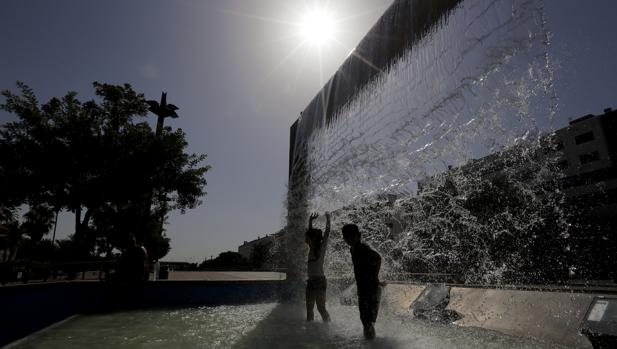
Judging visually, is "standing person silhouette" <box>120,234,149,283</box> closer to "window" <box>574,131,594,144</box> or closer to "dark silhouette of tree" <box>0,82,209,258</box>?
"dark silhouette of tree" <box>0,82,209,258</box>

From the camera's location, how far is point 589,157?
3684 cm

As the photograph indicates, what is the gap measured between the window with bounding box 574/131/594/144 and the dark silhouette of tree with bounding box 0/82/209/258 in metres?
41.9

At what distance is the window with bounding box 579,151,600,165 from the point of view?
36125 millimetres

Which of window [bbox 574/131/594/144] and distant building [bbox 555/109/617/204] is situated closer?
distant building [bbox 555/109/617/204]

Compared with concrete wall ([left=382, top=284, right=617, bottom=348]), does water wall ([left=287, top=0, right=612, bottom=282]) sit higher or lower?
higher

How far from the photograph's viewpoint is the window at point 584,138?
3662 cm

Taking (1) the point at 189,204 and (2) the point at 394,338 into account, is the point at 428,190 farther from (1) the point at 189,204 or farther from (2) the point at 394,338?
(1) the point at 189,204

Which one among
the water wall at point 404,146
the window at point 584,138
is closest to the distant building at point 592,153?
the window at point 584,138

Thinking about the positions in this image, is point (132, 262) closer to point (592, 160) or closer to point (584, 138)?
point (592, 160)

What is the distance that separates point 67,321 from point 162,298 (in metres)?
2.83

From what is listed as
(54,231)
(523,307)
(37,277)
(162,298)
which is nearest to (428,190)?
(523,307)

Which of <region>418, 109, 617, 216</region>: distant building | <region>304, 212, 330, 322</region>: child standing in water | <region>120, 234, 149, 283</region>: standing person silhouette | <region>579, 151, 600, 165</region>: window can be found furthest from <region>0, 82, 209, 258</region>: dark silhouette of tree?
<region>579, 151, 600, 165</region>: window

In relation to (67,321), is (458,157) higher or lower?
higher

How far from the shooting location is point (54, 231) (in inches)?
1692
